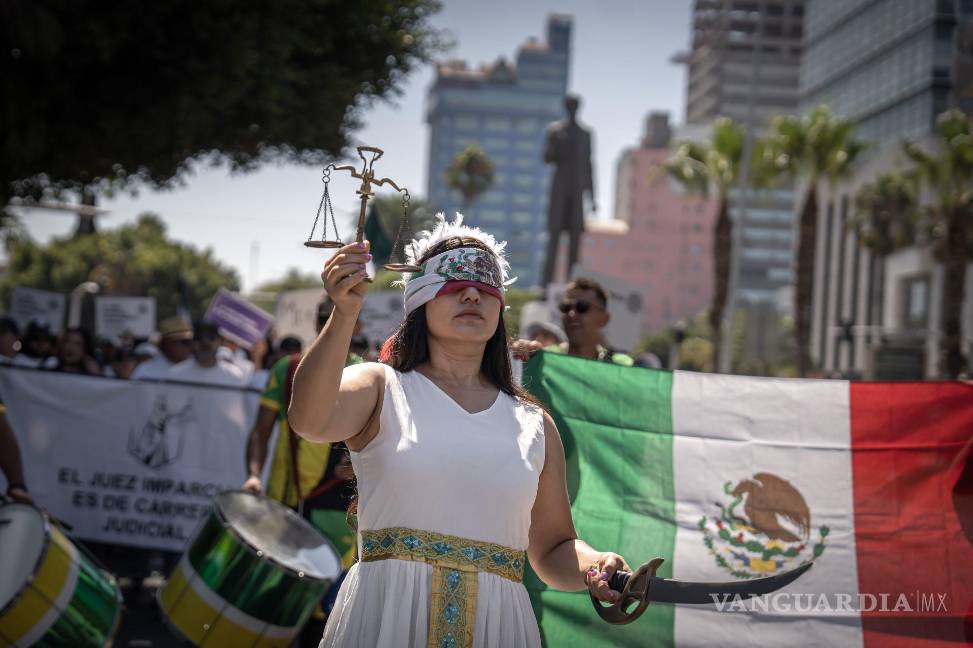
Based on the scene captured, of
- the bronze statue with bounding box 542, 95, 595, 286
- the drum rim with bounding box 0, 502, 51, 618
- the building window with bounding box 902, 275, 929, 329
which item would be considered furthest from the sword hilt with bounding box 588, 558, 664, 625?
the building window with bounding box 902, 275, 929, 329

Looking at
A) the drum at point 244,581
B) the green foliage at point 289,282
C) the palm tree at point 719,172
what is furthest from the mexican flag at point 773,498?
the green foliage at point 289,282

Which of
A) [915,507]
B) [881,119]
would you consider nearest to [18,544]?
[915,507]

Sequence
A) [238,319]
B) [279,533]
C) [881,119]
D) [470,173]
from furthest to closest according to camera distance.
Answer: [881,119], [470,173], [238,319], [279,533]

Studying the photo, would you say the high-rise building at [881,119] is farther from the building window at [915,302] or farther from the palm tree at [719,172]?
the palm tree at [719,172]

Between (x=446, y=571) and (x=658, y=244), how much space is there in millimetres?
158817

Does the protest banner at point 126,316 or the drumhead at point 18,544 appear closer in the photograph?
the drumhead at point 18,544

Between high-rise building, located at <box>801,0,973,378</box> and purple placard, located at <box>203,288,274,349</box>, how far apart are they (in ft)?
162

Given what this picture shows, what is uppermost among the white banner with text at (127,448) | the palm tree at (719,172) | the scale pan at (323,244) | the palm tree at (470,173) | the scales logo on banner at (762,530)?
the palm tree at (470,173)

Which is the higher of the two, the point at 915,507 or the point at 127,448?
the point at 915,507

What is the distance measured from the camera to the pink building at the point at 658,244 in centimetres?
15750

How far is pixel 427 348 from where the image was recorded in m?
3.39

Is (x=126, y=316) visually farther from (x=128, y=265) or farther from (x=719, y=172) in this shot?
(x=128, y=265)

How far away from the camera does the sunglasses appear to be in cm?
632

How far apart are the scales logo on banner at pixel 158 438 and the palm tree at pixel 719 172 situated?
29.7 metres
